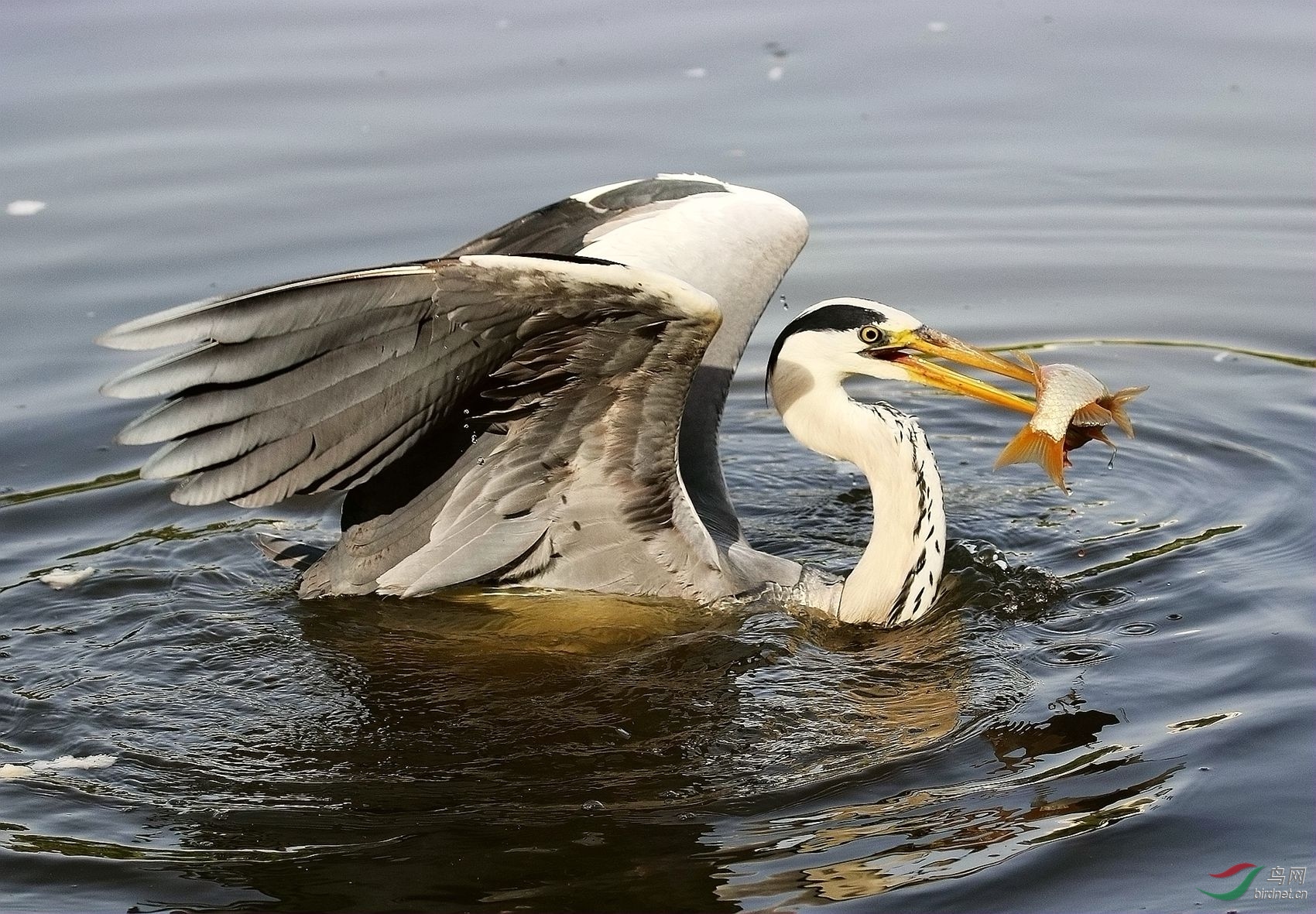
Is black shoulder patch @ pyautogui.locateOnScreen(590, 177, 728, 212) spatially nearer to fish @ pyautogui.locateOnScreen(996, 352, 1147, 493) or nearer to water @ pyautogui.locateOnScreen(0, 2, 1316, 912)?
water @ pyautogui.locateOnScreen(0, 2, 1316, 912)

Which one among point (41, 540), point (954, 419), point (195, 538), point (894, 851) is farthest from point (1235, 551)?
point (41, 540)

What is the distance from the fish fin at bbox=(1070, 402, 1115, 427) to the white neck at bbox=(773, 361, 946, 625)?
61 cm

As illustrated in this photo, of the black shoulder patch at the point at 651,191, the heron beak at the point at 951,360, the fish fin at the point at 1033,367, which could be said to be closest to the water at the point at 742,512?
the heron beak at the point at 951,360

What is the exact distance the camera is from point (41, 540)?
630 cm

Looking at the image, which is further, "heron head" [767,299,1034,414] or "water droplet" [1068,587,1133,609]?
"heron head" [767,299,1034,414]

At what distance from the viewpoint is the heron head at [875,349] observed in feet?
18.8

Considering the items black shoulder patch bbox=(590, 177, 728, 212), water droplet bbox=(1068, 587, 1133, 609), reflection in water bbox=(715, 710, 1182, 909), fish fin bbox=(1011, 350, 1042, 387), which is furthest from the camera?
black shoulder patch bbox=(590, 177, 728, 212)

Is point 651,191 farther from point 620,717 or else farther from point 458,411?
point 620,717

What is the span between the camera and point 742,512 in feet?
22.2

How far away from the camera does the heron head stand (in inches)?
226

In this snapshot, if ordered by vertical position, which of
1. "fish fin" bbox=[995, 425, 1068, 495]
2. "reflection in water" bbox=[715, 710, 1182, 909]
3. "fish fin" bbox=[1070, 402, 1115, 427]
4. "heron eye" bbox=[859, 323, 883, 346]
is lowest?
"reflection in water" bbox=[715, 710, 1182, 909]

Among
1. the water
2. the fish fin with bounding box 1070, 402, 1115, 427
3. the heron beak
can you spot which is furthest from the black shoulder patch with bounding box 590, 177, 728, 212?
the fish fin with bounding box 1070, 402, 1115, 427

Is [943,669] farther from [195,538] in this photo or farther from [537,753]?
[195,538]

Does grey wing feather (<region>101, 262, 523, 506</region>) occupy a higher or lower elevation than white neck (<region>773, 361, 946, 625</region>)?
higher
